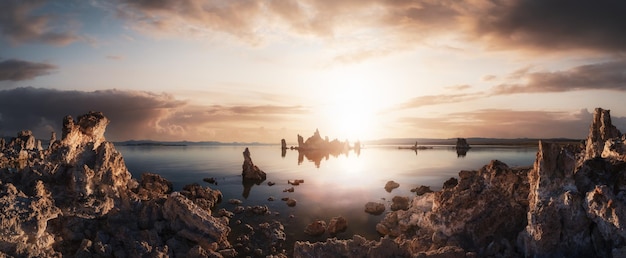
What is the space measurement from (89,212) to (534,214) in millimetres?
38239

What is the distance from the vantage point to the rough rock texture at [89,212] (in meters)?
27.6

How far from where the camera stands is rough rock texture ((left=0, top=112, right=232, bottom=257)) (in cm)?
2758

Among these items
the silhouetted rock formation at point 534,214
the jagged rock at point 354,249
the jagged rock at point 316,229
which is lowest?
the jagged rock at point 316,229

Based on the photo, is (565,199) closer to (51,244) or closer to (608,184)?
(608,184)

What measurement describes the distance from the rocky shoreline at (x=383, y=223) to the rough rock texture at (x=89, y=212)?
97mm

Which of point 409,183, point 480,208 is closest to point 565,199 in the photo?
point 480,208

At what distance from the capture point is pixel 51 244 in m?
27.9

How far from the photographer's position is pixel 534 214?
2612cm

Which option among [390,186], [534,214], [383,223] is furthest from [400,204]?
[534,214]

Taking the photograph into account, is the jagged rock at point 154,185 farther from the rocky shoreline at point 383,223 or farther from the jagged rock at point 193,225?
the jagged rock at point 193,225

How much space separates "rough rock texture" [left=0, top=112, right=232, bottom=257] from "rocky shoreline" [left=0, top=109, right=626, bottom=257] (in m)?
0.10

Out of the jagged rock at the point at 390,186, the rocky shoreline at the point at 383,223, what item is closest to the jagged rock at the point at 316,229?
the rocky shoreline at the point at 383,223

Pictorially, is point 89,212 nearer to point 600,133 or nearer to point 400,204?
point 400,204

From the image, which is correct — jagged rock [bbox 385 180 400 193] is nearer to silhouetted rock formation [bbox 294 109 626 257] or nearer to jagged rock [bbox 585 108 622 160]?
silhouetted rock formation [bbox 294 109 626 257]
